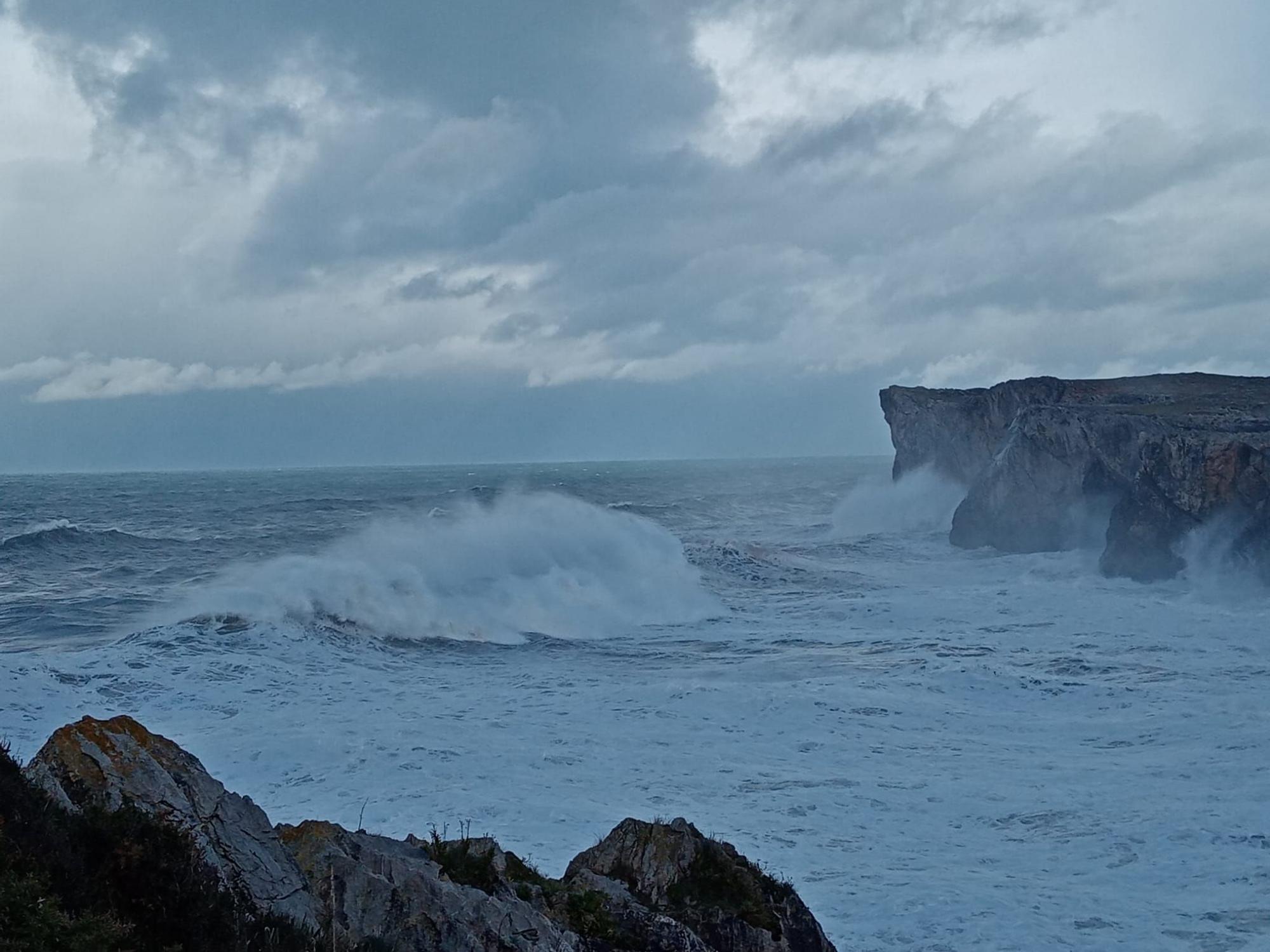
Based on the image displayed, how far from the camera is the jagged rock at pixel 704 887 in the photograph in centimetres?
700

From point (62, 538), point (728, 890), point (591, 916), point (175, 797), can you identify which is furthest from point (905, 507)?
point (175, 797)

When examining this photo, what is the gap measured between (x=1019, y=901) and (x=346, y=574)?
2311 centimetres

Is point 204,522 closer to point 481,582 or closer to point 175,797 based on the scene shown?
point 481,582

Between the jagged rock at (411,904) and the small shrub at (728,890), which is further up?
the jagged rock at (411,904)

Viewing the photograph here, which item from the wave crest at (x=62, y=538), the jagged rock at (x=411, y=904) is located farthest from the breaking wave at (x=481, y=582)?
the jagged rock at (x=411, y=904)

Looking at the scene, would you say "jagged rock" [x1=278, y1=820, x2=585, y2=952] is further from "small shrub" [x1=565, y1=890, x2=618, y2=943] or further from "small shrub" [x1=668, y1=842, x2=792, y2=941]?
"small shrub" [x1=668, y1=842, x2=792, y2=941]

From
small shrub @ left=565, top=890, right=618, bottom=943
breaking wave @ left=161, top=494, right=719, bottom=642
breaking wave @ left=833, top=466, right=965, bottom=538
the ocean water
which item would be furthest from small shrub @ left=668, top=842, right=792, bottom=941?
breaking wave @ left=833, top=466, right=965, bottom=538

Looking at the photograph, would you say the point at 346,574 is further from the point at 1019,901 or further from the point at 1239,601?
the point at 1239,601

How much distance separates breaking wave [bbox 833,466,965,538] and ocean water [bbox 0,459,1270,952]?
1553 cm

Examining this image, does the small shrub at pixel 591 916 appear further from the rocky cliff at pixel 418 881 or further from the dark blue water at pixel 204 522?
the dark blue water at pixel 204 522

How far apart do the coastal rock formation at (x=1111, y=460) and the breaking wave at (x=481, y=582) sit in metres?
16.1

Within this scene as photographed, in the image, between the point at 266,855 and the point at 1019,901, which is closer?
the point at 266,855

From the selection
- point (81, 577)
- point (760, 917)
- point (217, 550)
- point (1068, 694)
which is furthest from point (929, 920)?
point (217, 550)

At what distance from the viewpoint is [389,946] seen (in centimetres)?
584
